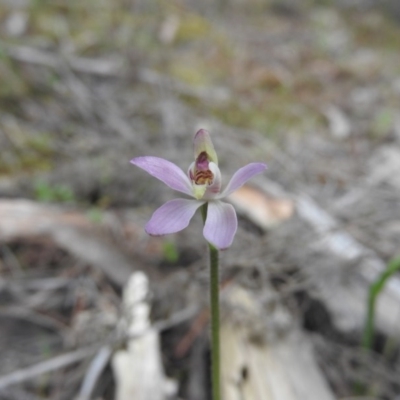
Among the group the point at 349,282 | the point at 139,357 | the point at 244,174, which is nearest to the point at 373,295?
the point at 349,282

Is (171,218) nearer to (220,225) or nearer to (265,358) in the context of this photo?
(220,225)

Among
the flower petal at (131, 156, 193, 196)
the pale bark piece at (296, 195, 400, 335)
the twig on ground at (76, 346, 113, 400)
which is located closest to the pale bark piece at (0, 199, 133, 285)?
the twig on ground at (76, 346, 113, 400)

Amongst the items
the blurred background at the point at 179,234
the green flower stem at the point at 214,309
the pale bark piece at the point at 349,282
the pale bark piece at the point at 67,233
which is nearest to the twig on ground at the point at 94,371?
the blurred background at the point at 179,234

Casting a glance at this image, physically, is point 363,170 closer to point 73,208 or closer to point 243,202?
point 243,202

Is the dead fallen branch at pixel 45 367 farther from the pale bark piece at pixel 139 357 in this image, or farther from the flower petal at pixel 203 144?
the flower petal at pixel 203 144

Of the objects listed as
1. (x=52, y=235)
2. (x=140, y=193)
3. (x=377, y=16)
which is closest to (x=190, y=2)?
(x=377, y=16)

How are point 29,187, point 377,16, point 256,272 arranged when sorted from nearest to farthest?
point 256,272 < point 29,187 < point 377,16
